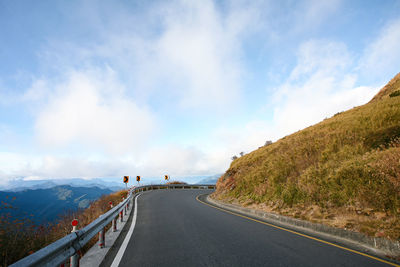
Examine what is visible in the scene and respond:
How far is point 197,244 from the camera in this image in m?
5.43

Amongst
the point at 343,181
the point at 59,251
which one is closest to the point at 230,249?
the point at 59,251

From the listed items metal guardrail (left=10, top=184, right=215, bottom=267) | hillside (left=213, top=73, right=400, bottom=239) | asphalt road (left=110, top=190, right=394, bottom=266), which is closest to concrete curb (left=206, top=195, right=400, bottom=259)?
hillside (left=213, top=73, right=400, bottom=239)

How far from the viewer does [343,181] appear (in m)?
8.70

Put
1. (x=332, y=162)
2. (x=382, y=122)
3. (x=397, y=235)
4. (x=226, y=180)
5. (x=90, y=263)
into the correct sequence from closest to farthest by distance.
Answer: (x=90, y=263)
(x=397, y=235)
(x=332, y=162)
(x=382, y=122)
(x=226, y=180)

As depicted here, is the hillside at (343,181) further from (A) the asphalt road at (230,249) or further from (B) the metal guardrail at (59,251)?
(B) the metal guardrail at (59,251)

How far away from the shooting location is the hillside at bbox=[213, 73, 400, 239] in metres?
6.68

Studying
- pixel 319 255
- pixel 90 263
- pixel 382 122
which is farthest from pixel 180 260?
pixel 382 122

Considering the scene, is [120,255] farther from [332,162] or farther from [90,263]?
[332,162]

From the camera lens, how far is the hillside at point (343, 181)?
21.9 feet

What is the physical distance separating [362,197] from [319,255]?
4.05m

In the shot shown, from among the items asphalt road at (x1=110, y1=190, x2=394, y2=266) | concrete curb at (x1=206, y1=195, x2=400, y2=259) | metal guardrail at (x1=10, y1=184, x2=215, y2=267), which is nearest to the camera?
metal guardrail at (x1=10, y1=184, x2=215, y2=267)

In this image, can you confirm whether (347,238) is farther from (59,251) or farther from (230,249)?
(59,251)

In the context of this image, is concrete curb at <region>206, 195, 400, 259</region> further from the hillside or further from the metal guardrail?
the metal guardrail

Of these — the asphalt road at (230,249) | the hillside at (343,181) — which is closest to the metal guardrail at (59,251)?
the asphalt road at (230,249)
